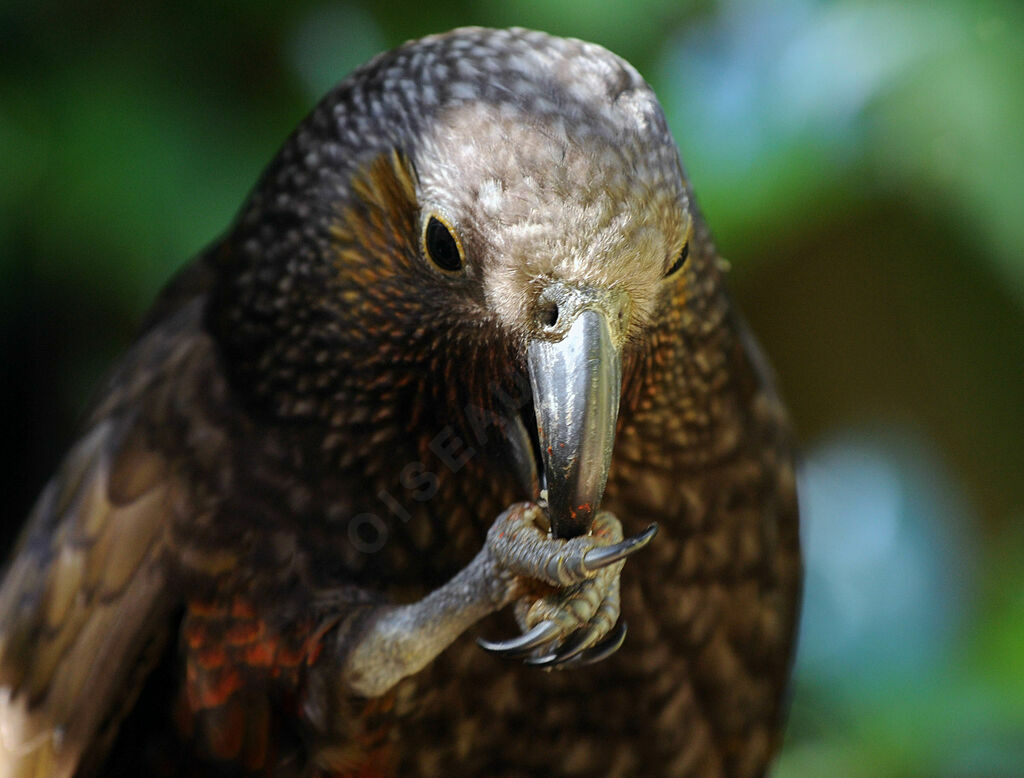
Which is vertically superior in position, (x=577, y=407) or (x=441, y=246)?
(x=441, y=246)

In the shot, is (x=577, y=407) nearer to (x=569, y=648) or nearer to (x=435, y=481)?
(x=569, y=648)

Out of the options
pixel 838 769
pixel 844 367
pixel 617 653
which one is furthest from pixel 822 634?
pixel 617 653

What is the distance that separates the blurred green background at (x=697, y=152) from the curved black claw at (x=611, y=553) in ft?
5.11

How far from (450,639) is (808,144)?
1.72 meters

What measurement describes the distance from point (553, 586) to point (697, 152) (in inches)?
62.1

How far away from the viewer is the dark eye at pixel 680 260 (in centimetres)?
109

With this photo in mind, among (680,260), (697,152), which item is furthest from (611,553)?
(697,152)

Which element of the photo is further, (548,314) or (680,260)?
(680,260)

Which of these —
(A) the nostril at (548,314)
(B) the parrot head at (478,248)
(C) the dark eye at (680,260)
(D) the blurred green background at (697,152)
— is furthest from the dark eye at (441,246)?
(D) the blurred green background at (697,152)

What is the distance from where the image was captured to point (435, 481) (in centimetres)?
129

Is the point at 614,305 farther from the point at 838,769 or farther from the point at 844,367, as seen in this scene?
the point at 844,367

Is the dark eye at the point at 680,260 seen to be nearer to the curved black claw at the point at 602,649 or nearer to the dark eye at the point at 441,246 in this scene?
the dark eye at the point at 441,246

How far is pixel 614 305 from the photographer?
0.99 metres

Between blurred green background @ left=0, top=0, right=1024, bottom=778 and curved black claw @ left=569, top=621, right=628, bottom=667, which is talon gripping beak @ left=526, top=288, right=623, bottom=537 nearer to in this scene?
curved black claw @ left=569, top=621, right=628, bottom=667
